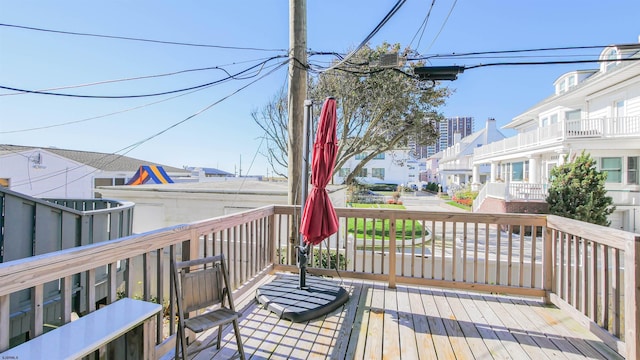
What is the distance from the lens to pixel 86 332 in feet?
4.85

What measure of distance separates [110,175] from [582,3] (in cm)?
2664

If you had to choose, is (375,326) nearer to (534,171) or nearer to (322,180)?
(322,180)

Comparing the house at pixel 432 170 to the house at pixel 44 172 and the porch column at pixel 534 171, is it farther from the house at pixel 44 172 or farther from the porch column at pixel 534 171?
the house at pixel 44 172

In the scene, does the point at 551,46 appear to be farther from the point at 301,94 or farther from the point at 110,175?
the point at 110,175

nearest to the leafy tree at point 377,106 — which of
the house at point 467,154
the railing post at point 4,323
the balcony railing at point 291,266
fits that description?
the balcony railing at point 291,266

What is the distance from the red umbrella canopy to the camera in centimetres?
315

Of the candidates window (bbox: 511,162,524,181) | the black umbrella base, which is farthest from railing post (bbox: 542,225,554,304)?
window (bbox: 511,162,524,181)

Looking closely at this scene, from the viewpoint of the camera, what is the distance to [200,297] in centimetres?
228

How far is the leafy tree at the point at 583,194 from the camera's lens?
376 inches

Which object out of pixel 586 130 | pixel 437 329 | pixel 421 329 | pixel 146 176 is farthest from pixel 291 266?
pixel 146 176

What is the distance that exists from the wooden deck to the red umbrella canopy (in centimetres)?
86

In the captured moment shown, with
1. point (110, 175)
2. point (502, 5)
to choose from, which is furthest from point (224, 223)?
point (110, 175)

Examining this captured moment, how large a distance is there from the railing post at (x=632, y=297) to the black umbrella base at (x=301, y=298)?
227 centimetres

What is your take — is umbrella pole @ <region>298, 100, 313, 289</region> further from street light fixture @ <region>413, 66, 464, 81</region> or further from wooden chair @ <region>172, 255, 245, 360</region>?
street light fixture @ <region>413, 66, 464, 81</region>
